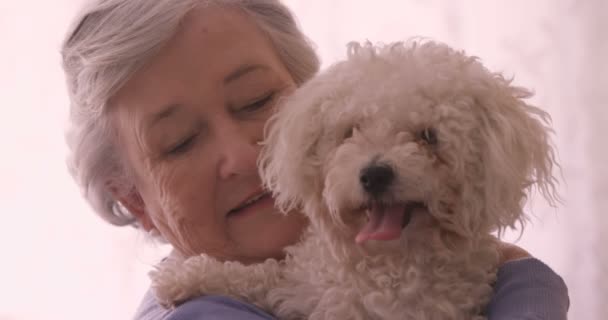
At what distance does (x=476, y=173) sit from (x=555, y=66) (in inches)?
40.1

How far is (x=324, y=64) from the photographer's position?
2.24 metres

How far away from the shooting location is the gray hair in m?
1.46

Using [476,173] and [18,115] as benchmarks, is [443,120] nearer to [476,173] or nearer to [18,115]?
[476,173]

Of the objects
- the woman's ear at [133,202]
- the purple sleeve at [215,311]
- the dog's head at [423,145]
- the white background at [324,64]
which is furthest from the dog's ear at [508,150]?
the white background at [324,64]

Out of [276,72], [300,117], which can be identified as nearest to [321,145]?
[300,117]

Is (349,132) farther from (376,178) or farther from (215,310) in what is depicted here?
(215,310)

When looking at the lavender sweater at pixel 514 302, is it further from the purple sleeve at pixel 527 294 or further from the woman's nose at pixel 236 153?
the woman's nose at pixel 236 153

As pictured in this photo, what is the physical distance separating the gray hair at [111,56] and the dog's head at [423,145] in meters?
0.37

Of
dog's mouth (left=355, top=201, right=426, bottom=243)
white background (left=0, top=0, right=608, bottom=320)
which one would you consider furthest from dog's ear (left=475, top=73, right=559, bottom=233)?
white background (left=0, top=0, right=608, bottom=320)

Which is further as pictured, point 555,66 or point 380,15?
point 380,15

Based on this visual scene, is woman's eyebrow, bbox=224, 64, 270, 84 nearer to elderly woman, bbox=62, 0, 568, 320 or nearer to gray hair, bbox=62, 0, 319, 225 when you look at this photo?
elderly woman, bbox=62, 0, 568, 320

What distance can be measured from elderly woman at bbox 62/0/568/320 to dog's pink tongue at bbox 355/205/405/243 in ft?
0.92

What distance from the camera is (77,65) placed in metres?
1.55

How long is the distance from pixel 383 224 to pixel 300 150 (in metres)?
0.19
